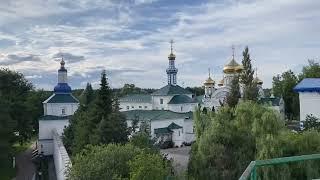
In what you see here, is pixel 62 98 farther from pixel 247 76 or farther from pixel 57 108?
pixel 247 76

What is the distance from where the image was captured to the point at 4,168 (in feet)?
117

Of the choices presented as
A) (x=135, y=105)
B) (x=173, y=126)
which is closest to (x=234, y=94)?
(x=173, y=126)

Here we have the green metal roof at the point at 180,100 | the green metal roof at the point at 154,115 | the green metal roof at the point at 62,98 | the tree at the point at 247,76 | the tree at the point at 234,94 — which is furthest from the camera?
the green metal roof at the point at 180,100

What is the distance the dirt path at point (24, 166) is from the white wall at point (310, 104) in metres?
23.4

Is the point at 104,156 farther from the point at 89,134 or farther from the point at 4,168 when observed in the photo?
the point at 4,168

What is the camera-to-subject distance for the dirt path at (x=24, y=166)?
33.3 meters

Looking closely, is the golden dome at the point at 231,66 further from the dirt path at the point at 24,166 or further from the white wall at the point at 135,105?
the dirt path at the point at 24,166

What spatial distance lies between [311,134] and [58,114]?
1140 inches

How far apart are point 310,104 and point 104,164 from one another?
29.9 metres

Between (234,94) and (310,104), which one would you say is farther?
(310,104)

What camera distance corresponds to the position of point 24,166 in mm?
38312

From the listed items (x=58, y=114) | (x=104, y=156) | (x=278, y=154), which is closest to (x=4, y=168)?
(x=58, y=114)

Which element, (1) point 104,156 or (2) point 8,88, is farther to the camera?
(2) point 8,88

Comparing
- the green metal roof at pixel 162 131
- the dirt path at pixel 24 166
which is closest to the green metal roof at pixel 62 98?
the dirt path at pixel 24 166
